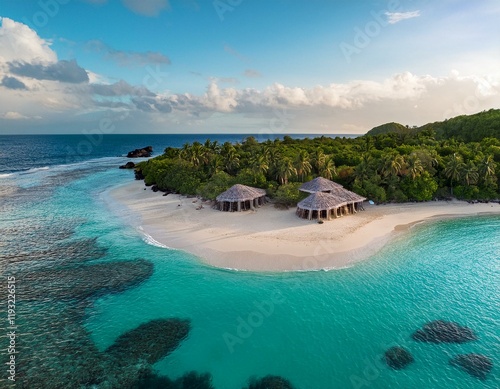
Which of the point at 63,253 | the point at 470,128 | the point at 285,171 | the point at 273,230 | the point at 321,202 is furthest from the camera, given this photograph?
the point at 470,128

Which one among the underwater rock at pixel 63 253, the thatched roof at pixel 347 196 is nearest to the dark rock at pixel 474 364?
the thatched roof at pixel 347 196

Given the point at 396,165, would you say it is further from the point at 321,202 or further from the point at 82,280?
the point at 82,280

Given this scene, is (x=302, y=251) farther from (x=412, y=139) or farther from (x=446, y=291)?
(x=412, y=139)

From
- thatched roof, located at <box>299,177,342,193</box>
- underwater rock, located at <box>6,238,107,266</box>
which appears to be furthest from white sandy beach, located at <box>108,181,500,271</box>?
underwater rock, located at <box>6,238,107,266</box>

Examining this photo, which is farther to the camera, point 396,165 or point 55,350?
point 396,165

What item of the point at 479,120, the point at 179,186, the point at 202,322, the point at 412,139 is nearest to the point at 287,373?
the point at 202,322

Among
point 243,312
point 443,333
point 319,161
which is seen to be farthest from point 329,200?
point 243,312

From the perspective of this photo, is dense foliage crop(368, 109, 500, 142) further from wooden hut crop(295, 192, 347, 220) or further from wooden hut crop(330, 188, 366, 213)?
wooden hut crop(295, 192, 347, 220)
